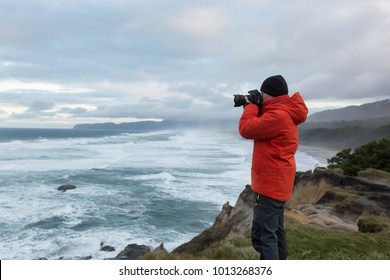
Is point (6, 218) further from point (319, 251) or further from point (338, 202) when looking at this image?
point (319, 251)

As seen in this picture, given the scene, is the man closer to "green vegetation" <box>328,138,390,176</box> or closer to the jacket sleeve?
the jacket sleeve

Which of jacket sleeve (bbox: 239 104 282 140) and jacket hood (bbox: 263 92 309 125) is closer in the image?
jacket sleeve (bbox: 239 104 282 140)

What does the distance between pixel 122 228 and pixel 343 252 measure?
48.5 feet

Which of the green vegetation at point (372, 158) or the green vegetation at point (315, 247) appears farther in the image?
the green vegetation at point (372, 158)

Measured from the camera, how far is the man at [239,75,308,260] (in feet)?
11.8

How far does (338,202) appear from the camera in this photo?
531 inches

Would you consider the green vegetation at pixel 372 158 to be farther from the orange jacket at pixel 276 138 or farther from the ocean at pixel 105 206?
the orange jacket at pixel 276 138

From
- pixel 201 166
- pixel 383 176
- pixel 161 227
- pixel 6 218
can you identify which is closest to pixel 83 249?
pixel 161 227

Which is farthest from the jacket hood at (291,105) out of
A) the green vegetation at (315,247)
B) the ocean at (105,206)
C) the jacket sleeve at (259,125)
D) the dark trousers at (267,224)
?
the ocean at (105,206)

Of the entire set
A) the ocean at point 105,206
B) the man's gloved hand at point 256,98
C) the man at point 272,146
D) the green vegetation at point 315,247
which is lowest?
the ocean at point 105,206

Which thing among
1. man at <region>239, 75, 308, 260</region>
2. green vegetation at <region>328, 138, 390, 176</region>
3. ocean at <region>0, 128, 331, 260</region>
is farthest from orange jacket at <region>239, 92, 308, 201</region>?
green vegetation at <region>328, 138, 390, 176</region>

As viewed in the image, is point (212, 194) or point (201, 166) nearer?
point (212, 194)

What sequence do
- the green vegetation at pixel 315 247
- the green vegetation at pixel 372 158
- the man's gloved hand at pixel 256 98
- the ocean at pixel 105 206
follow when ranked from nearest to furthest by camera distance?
1. the man's gloved hand at pixel 256 98
2. the green vegetation at pixel 315 247
3. the ocean at pixel 105 206
4. the green vegetation at pixel 372 158

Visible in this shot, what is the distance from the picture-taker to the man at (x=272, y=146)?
360cm
